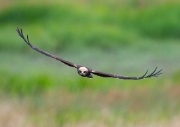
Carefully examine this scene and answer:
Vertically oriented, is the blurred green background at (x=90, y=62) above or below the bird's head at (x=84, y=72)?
above

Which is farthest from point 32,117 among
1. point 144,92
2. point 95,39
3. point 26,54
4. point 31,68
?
point 95,39

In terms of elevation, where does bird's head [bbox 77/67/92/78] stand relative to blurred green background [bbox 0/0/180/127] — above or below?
below

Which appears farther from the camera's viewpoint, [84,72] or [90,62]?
[90,62]

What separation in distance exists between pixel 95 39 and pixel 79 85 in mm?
7061

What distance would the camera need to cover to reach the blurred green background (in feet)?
35.2

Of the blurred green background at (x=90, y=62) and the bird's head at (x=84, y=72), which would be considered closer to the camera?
the bird's head at (x=84, y=72)

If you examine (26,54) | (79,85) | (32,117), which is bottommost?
(32,117)

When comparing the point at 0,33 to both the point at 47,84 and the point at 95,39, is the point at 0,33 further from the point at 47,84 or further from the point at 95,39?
the point at 47,84

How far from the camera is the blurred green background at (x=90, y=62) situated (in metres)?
10.7

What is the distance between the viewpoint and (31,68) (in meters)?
16.9

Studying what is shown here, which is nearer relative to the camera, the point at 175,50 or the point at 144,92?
the point at 144,92

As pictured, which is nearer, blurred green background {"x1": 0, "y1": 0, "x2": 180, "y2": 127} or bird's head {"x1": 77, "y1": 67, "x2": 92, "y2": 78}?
bird's head {"x1": 77, "y1": 67, "x2": 92, "y2": 78}

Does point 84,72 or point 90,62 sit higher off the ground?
point 90,62

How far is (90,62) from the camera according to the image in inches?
725
